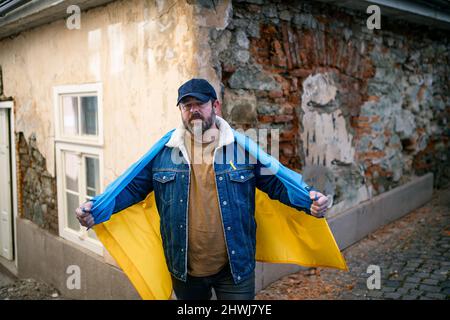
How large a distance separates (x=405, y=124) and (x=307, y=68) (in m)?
2.63

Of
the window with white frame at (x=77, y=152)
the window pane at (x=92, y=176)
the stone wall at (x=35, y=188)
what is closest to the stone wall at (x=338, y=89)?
the window with white frame at (x=77, y=152)

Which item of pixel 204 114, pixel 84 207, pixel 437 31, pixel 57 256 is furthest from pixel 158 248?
pixel 437 31

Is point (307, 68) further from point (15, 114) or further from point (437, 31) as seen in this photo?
point (15, 114)

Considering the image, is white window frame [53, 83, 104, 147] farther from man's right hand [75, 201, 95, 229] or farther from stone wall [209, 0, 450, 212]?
man's right hand [75, 201, 95, 229]

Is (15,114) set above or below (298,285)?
above

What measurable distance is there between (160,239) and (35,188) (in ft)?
12.2

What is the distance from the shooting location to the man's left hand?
249 cm

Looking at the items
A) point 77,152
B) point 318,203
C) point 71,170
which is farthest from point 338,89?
point 71,170

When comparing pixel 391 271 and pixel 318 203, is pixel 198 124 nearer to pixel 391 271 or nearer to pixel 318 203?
pixel 318 203

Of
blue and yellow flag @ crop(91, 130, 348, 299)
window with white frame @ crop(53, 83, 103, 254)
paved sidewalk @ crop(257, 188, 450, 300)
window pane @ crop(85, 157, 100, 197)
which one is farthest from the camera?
window pane @ crop(85, 157, 100, 197)

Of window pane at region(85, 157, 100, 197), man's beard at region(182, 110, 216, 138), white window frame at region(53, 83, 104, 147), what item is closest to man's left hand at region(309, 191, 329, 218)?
man's beard at region(182, 110, 216, 138)

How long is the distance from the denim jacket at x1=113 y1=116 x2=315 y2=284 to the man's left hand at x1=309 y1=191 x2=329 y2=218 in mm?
110

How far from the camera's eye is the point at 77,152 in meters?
5.05
